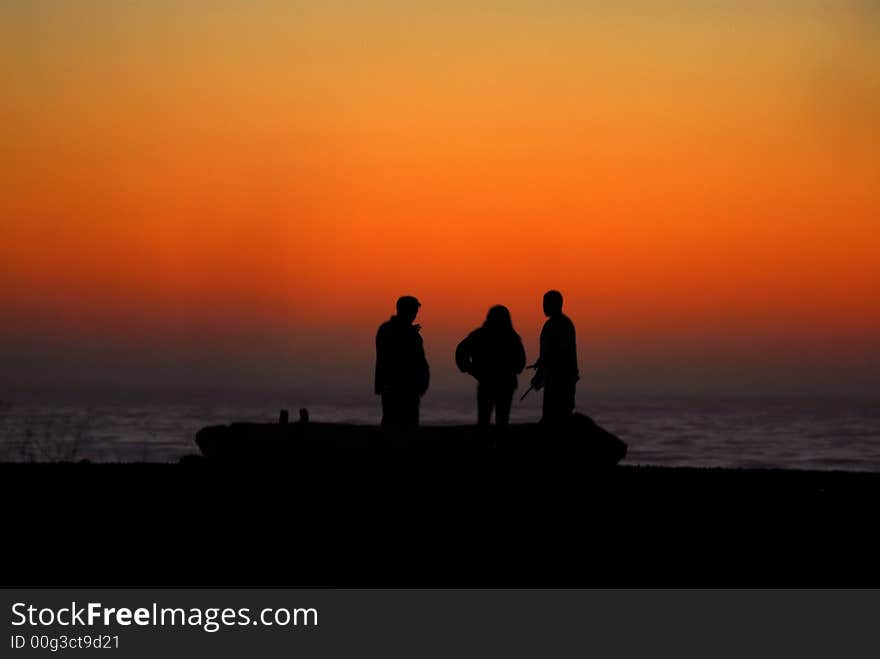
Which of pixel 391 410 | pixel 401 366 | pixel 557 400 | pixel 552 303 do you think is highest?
pixel 552 303

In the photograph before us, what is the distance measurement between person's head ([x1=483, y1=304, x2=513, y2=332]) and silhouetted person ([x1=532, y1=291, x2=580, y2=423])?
48 cm

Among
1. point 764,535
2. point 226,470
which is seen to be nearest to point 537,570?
point 764,535

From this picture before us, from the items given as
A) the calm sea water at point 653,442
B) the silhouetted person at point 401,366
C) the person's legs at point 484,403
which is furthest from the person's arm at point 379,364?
the calm sea water at point 653,442

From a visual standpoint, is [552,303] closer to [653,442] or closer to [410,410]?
[410,410]

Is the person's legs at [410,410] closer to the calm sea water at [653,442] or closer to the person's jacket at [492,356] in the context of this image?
the person's jacket at [492,356]

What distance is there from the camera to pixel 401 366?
17250 mm

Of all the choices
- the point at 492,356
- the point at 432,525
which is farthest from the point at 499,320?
the point at 432,525

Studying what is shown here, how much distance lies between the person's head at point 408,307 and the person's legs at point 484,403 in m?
1.12

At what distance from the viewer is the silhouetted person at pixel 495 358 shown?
55.7 ft

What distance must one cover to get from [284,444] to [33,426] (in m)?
4.48

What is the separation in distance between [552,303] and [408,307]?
1.54m

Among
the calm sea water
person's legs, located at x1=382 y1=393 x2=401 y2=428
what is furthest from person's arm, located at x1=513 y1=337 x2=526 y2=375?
the calm sea water
